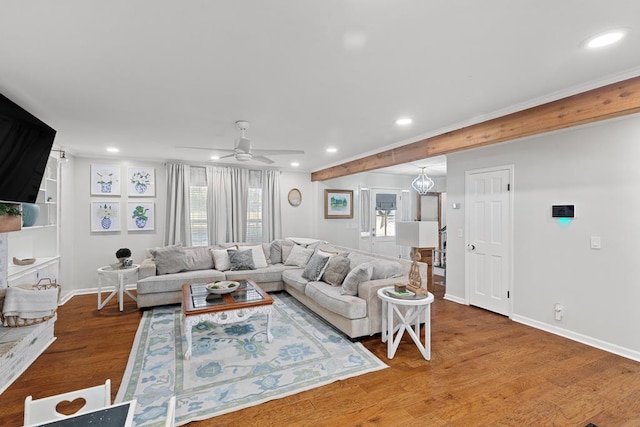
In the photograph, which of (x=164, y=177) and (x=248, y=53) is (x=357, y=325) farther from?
(x=164, y=177)

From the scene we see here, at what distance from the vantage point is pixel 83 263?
5305 mm

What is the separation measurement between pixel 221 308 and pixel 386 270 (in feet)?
6.40

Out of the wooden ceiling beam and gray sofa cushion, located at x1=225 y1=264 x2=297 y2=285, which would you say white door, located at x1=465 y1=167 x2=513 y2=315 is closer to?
the wooden ceiling beam

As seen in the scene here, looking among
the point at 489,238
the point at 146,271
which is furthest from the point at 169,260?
the point at 489,238

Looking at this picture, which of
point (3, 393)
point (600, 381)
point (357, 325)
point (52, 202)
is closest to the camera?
point (3, 393)

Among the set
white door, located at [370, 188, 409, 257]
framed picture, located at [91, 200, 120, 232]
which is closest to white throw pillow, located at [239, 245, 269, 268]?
framed picture, located at [91, 200, 120, 232]

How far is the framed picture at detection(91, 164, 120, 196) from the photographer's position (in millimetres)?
5344

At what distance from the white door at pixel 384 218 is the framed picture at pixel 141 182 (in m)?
4.89

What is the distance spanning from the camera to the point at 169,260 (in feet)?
15.6

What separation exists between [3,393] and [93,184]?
376cm

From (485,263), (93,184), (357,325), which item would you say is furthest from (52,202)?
(485,263)

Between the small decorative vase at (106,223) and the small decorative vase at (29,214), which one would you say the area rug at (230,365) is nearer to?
the small decorative vase at (29,214)

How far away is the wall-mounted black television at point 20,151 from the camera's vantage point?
2.51 meters

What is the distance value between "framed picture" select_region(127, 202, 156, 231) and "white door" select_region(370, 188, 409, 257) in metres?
4.87
